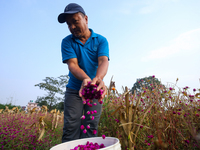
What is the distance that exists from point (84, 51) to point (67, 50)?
25 cm

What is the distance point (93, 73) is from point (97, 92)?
0.85 metres

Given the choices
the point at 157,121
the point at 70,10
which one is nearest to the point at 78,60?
the point at 70,10

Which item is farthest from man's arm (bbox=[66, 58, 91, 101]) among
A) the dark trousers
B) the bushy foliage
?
the bushy foliage

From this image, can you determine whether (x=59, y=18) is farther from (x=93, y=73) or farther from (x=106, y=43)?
(x=93, y=73)

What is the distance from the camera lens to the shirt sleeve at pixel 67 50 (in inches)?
80.7

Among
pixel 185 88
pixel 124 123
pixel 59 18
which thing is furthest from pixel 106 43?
pixel 185 88

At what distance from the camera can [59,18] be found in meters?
1.95

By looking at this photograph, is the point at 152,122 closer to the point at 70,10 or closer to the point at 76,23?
the point at 76,23

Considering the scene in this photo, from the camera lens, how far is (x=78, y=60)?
85.6 inches

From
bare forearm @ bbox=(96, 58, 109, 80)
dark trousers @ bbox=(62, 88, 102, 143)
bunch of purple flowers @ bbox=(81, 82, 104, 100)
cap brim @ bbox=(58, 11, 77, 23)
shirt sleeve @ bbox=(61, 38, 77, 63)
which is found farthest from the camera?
shirt sleeve @ bbox=(61, 38, 77, 63)

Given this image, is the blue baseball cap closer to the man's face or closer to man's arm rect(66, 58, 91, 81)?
the man's face

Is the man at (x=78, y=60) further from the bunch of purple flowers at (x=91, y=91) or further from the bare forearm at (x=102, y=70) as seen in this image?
the bunch of purple flowers at (x=91, y=91)

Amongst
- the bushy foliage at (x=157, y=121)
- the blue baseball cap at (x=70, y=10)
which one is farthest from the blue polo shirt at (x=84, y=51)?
the bushy foliage at (x=157, y=121)

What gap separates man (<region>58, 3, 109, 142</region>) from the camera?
188cm
